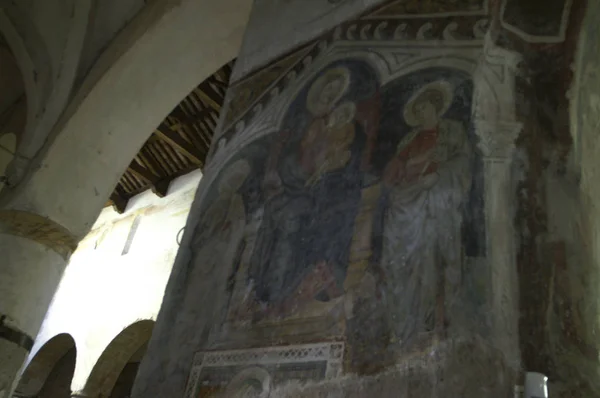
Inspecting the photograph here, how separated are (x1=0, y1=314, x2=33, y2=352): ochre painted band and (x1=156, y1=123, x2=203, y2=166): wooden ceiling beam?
15.6ft

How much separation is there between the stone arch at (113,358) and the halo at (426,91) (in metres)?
6.15

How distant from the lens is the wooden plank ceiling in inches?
318

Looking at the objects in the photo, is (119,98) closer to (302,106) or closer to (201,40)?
(201,40)

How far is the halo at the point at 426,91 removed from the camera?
8.39 ft

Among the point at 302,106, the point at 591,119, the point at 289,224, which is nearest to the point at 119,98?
the point at 302,106

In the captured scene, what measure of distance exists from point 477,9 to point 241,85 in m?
1.78

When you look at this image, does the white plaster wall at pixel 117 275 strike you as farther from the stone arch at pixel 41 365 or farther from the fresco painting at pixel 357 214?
the fresco painting at pixel 357 214

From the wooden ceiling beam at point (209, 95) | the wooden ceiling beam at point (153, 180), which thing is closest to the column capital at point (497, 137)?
the wooden ceiling beam at point (209, 95)

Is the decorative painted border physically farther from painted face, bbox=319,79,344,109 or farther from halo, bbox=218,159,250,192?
painted face, bbox=319,79,344,109

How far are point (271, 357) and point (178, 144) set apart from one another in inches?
277

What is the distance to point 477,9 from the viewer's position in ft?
9.21

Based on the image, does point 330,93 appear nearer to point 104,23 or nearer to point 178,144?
point 104,23

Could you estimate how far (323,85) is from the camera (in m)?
3.32

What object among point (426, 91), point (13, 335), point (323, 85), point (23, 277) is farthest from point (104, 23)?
point (426, 91)
